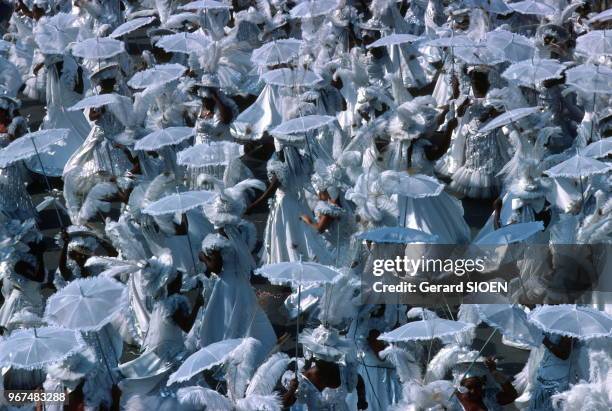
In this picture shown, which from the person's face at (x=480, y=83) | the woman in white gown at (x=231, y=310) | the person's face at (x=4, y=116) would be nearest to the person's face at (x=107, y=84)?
the person's face at (x=4, y=116)

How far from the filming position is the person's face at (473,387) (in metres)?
8.11

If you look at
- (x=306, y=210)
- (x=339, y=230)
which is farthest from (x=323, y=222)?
(x=306, y=210)

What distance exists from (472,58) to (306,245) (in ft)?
12.1

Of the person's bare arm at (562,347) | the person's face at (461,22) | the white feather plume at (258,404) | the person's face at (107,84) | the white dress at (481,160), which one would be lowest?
the white dress at (481,160)

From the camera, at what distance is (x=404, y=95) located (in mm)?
13562

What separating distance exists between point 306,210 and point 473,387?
16.2 feet

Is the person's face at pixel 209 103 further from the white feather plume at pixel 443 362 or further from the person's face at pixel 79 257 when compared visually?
the white feather plume at pixel 443 362

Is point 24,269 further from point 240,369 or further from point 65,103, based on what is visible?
point 65,103

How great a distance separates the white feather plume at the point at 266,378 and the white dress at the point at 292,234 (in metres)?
4.38

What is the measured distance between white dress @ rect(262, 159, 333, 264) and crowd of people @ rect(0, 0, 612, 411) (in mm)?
23

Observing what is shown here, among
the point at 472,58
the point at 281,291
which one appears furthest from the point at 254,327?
the point at 472,58

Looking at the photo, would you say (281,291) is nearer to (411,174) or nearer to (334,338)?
(411,174)

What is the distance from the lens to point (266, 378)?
818 cm

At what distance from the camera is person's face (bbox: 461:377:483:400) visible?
26.6 feet
